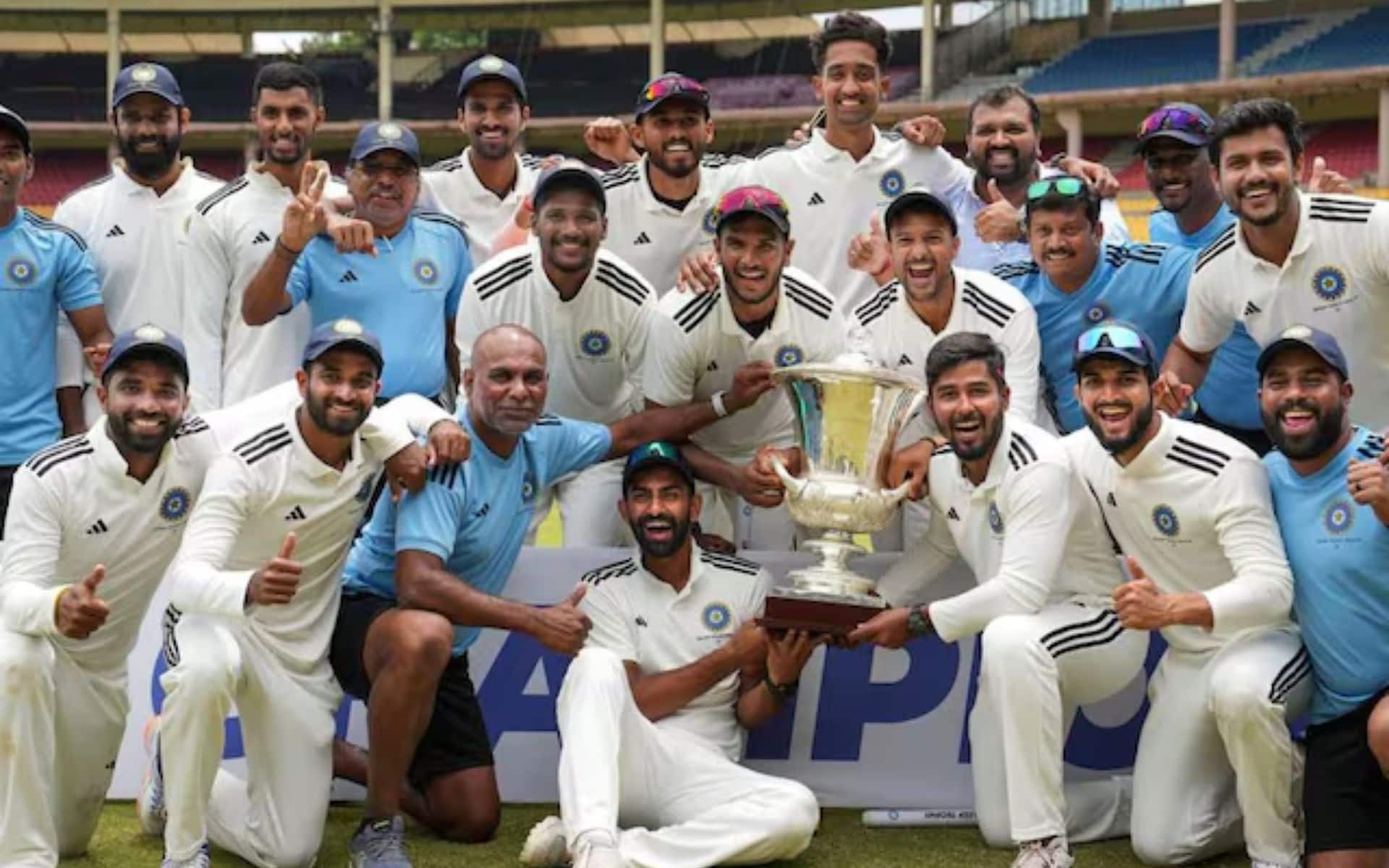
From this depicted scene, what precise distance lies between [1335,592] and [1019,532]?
1.02 meters

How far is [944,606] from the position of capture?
5.64 metres

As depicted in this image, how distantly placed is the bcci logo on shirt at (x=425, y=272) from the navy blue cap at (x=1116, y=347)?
2.84 m

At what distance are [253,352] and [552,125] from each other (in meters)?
33.4

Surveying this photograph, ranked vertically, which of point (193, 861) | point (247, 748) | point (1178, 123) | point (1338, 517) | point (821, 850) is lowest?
point (821, 850)

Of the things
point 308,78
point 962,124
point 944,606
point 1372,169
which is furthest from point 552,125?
point 944,606

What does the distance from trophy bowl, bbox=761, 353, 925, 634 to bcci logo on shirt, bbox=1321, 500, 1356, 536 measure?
1.40 meters

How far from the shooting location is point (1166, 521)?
5.58 meters

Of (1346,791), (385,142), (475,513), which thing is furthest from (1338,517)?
(385,142)

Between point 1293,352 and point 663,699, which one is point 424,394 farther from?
point 1293,352

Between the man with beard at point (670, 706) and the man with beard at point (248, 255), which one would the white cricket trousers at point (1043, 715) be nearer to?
the man with beard at point (670, 706)

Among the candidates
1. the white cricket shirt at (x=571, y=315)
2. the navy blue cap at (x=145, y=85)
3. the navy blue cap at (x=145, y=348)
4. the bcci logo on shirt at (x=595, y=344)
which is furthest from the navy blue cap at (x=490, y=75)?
the navy blue cap at (x=145, y=348)

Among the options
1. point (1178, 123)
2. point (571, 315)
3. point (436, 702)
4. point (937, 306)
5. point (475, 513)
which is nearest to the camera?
point (475, 513)

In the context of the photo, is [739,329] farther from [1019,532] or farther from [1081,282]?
[1019,532]

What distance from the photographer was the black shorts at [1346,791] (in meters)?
5.07
